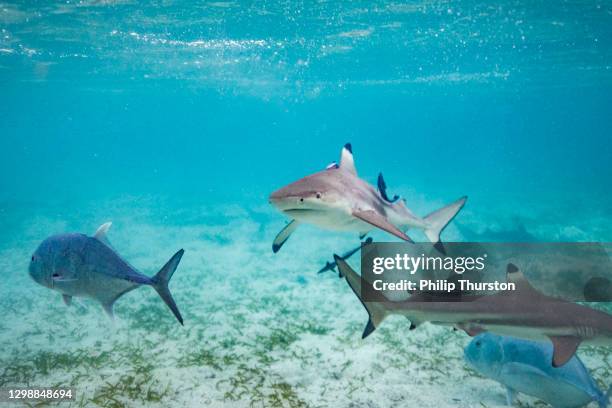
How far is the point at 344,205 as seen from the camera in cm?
402

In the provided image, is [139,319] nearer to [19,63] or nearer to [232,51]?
[232,51]

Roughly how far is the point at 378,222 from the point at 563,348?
71.7 inches

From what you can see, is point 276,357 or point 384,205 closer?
point 384,205

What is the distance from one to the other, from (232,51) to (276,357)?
24982 mm

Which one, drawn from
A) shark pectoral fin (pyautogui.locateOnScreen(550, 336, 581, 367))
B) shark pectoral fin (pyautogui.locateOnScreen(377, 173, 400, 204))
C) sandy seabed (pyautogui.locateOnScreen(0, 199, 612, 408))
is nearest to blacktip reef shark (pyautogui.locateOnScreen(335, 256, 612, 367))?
shark pectoral fin (pyautogui.locateOnScreen(550, 336, 581, 367))

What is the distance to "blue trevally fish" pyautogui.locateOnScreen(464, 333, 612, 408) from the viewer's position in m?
3.75

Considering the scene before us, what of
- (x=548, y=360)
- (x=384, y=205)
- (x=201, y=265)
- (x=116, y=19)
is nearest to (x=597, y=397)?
(x=548, y=360)

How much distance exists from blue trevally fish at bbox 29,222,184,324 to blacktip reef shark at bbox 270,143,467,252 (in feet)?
4.51

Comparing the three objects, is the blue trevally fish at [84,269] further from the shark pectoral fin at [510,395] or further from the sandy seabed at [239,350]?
the shark pectoral fin at [510,395]

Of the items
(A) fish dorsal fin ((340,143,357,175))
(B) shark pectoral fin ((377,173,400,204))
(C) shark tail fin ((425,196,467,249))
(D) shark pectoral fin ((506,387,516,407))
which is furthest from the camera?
(C) shark tail fin ((425,196,467,249))

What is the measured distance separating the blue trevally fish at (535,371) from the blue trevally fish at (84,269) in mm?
3527

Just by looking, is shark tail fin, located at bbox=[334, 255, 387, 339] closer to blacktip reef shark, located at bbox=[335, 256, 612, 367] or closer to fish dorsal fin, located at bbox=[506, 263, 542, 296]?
blacktip reef shark, located at bbox=[335, 256, 612, 367]

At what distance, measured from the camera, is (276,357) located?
20.1ft

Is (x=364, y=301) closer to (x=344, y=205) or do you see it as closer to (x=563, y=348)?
(x=344, y=205)
